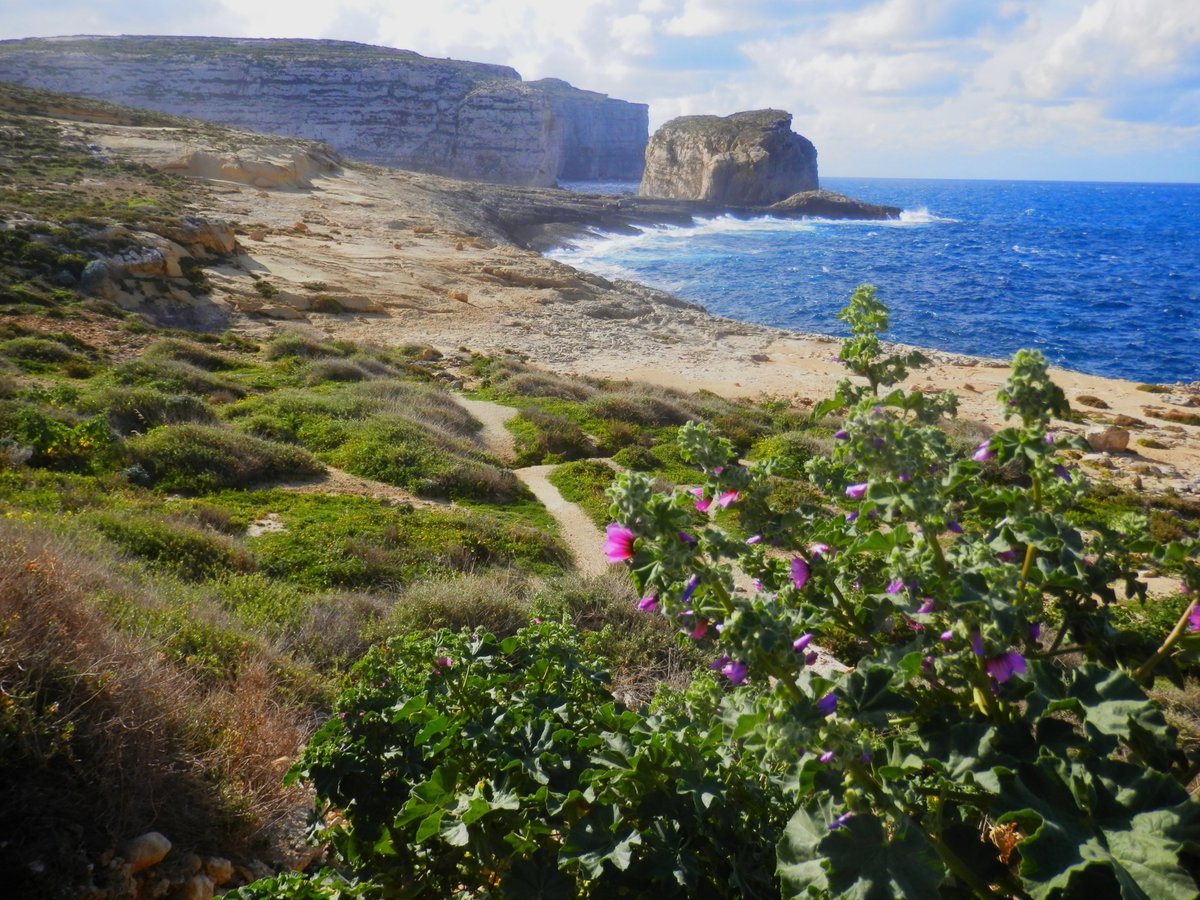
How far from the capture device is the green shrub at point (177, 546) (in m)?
7.23

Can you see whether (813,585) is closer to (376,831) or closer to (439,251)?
(376,831)

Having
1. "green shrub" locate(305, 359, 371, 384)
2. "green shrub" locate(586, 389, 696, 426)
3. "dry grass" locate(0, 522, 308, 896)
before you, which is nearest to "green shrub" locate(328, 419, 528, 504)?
"green shrub" locate(586, 389, 696, 426)

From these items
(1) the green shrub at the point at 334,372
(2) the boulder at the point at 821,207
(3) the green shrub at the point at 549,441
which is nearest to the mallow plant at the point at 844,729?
(3) the green shrub at the point at 549,441

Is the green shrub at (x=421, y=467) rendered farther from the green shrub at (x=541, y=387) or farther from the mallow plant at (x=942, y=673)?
the mallow plant at (x=942, y=673)

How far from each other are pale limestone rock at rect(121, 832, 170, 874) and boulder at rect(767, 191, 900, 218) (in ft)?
342

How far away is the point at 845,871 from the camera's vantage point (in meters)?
1.69

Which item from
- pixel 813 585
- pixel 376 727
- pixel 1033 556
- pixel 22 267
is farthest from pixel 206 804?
pixel 22 267

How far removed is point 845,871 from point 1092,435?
71.4 feet

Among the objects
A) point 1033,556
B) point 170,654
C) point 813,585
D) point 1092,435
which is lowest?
point 1092,435

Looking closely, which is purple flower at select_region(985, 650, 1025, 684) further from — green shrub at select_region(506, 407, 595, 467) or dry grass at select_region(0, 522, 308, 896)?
green shrub at select_region(506, 407, 595, 467)

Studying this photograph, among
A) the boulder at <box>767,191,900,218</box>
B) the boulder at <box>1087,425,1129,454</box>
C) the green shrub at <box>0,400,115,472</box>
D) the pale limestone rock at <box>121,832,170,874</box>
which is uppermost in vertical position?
the boulder at <box>767,191,900,218</box>

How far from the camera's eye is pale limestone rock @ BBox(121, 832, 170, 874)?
120 inches

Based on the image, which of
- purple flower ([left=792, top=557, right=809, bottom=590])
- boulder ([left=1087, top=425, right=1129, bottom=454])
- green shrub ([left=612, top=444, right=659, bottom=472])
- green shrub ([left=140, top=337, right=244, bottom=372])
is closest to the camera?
purple flower ([left=792, top=557, right=809, bottom=590])

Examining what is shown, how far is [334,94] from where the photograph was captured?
3994 inches
